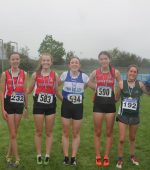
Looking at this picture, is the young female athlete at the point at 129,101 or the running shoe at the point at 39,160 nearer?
the young female athlete at the point at 129,101

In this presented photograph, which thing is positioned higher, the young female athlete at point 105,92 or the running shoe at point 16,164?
the young female athlete at point 105,92

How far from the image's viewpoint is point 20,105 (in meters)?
6.54

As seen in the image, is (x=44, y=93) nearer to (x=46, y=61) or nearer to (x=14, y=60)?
(x=46, y=61)

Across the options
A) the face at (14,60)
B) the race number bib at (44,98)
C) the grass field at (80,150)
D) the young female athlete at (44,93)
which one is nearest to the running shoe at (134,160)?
the grass field at (80,150)

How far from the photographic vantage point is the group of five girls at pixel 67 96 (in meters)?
6.50

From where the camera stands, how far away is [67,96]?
21.8ft

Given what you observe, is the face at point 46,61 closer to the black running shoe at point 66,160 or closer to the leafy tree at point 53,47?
the black running shoe at point 66,160

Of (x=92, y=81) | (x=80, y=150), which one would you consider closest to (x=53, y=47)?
(x=80, y=150)

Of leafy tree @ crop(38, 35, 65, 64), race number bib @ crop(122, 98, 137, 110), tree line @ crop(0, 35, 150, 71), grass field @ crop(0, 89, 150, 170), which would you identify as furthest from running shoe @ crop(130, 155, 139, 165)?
leafy tree @ crop(38, 35, 65, 64)

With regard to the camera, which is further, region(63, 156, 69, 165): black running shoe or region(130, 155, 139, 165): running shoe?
region(130, 155, 139, 165): running shoe

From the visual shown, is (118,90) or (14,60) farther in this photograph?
(118,90)

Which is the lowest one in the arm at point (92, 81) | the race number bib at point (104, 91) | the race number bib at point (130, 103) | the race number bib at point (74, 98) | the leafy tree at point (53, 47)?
the race number bib at point (130, 103)

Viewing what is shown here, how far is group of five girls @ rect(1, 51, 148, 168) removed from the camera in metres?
6.50

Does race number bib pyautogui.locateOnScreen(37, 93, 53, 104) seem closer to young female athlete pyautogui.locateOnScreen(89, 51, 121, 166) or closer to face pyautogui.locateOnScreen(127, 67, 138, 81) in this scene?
young female athlete pyautogui.locateOnScreen(89, 51, 121, 166)
